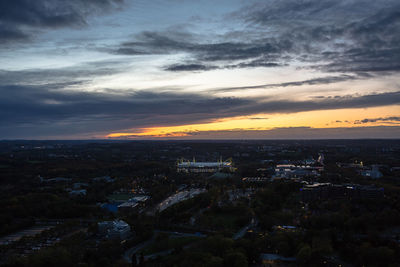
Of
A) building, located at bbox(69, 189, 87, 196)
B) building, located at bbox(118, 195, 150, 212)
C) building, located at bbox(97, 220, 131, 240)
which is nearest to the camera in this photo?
building, located at bbox(97, 220, 131, 240)

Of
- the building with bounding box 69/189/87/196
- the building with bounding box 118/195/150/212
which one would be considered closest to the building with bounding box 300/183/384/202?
the building with bounding box 118/195/150/212

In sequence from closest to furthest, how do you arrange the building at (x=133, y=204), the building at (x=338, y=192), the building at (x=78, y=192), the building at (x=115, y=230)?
1. the building at (x=115, y=230)
2. the building at (x=133, y=204)
3. the building at (x=338, y=192)
4. the building at (x=78, y=192)

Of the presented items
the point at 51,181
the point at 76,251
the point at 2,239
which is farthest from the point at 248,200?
the point at 51,181

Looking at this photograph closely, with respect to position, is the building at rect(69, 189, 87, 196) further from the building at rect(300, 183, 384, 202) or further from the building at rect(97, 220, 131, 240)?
the building at rect(300, 183, 384, 202)

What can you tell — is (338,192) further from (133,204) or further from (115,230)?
(115,230)

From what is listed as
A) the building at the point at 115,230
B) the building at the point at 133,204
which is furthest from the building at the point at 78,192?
the building at the point at 115,230

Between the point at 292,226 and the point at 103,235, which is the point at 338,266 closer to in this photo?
the point at 292,226

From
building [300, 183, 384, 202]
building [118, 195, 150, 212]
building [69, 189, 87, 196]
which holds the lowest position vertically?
building [118, 195, 150, 212]

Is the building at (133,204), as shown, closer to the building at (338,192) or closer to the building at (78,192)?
the building at (78,192)

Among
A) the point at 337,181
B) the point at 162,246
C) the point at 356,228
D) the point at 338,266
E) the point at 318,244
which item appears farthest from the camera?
the point at 337,181
